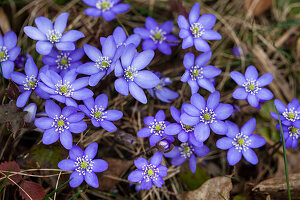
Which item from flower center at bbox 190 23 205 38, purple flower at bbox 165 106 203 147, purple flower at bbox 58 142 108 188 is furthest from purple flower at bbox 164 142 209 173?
flower center at bbox 190 23 205 38

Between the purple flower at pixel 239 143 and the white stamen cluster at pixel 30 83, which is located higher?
the white stamen cluster at pixel 30 83

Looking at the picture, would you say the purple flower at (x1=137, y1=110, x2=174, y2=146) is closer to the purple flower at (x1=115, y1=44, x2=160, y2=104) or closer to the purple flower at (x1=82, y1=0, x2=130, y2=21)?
the purple flower at (x1=115, y1=44, x2=160, y2=104)

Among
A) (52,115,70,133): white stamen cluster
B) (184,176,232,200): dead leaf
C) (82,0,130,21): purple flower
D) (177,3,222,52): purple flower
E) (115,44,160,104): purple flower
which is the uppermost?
(177,3,222,52): purple flower

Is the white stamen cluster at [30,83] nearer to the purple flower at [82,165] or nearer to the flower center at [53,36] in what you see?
the flower center at [53,36]

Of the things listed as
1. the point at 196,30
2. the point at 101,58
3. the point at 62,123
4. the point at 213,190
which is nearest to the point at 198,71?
the point at 196,30

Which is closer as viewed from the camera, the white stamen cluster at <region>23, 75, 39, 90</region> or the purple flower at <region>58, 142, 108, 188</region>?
the purple flower at <region>58, 142, 108, 188</region>

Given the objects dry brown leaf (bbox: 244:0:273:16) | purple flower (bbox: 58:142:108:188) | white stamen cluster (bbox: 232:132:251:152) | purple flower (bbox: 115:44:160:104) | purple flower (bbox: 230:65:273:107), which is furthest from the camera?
dry brown leaf (bbox: 244:0:273:16)

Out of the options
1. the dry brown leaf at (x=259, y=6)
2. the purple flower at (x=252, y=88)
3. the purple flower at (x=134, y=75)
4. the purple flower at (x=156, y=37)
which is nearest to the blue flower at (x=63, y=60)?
the purple flower at (x=134, y=75)
